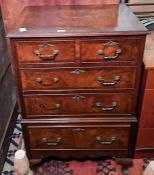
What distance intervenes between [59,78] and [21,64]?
211mm

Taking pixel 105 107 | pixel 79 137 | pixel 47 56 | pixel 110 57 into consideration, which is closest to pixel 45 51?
pixel 47 56

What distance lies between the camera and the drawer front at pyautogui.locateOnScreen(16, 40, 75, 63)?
46.8 inches

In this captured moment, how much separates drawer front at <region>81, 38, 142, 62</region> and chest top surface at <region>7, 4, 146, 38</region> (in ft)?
0.16

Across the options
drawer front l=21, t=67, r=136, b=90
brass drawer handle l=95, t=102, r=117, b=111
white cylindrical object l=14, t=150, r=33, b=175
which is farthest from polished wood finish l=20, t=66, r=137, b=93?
white cylindrical object l=14, t=150, r=33, b=175

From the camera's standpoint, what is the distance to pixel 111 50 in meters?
1.21

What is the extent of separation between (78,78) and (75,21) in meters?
0.31

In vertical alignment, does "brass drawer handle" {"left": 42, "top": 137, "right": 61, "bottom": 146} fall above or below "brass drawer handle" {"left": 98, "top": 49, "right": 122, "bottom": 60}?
below

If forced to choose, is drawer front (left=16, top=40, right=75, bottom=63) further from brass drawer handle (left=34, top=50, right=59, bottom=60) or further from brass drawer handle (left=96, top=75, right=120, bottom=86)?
brass drawer handle (left=96, top=75, right=120, bottom=86)

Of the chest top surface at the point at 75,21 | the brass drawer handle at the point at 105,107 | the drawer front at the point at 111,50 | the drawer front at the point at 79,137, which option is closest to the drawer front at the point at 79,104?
the brass drawer handle at the point at 105,107

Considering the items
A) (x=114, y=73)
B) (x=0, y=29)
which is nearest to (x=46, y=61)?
(x=114, y=73)

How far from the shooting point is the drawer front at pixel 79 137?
146 cm

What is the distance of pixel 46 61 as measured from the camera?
1.24 meters

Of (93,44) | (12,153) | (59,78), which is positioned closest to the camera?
(93,44)

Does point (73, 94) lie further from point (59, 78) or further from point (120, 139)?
point (120, 139)
